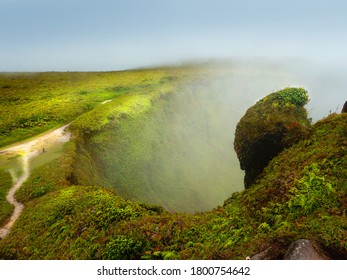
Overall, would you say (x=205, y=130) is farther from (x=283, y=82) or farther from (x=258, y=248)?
(x=258, y=248)

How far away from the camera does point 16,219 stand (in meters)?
27.9

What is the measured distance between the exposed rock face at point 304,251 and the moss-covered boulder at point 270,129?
12600 millimetres

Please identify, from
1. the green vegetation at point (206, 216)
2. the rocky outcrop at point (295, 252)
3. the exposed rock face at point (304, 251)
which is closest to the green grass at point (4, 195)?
the green vegetation at point (206, 216)

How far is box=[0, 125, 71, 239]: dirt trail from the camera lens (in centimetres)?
2905

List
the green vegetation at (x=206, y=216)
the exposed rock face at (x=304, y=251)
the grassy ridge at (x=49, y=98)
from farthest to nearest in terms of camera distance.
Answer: the grassy ridge at (x=49, y=98) < the green vegetation at (x=206, y=216) < the exposed rock face at (x=304, y=251)

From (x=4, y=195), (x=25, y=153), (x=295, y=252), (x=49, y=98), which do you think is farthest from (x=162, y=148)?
(x=295, y=252)

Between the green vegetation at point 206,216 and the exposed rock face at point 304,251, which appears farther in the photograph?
the green vegetation at point 206,216

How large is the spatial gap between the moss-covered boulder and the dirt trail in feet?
67.5

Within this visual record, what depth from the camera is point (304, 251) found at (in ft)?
33.7

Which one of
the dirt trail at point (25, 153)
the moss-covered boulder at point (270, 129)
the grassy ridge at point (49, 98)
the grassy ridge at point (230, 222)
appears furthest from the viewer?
the grassy ridge at point (49, 98)

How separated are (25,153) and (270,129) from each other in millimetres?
32401

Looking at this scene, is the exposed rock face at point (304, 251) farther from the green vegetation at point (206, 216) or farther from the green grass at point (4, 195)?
the green grass at point (4, 195)

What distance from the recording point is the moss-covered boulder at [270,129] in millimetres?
23181
